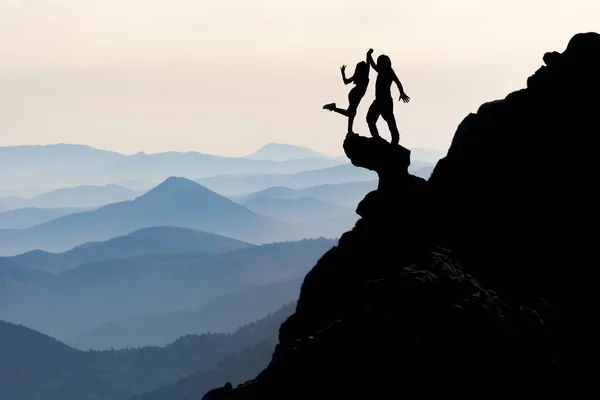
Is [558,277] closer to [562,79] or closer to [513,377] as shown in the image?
[513,377]

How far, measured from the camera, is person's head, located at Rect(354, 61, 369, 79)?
32.6 m

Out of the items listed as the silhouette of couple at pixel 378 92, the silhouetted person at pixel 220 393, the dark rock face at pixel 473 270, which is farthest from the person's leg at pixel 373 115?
the silhouetted person at pixel 220 393

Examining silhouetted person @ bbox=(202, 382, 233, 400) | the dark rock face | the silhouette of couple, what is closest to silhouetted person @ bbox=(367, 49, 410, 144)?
the silhouette of couple

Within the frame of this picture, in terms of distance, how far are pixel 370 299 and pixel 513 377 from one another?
156 inches

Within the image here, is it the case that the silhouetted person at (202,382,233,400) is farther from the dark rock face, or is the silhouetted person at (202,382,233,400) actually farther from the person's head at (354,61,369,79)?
the person's head at (354,61,369,79)

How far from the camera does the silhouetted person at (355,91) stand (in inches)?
1287

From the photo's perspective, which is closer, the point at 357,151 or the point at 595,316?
the point at 595,316

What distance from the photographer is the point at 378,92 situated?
32.5 m

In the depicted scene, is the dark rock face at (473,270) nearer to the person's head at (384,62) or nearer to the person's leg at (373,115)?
the person's leg at (373,115)

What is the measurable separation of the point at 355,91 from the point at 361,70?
981mm

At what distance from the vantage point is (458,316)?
19.9 m

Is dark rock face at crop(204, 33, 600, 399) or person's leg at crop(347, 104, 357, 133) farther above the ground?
person's leg at crop(347, 104, 357, 133)

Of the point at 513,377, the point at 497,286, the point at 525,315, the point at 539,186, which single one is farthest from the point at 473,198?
the point at 513,377

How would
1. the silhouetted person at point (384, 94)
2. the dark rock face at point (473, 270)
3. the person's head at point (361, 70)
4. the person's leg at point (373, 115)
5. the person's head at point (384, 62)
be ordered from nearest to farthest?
the dark rock face at point (473, 270), the person's head at point (384, 62), the silhouetted person at point (384, 94), the person's head at point (361, 70), the person's leg at point (373, 115)
